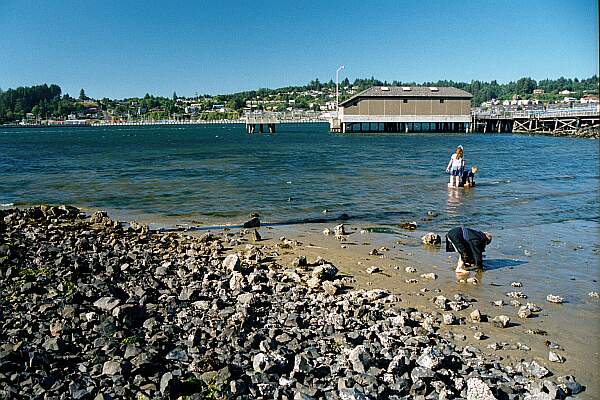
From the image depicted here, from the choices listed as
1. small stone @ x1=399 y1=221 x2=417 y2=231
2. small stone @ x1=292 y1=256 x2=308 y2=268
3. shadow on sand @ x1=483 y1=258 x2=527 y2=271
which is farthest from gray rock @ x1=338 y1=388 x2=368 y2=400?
small stone @ x1=399 y1=221 x2=417 y2=231

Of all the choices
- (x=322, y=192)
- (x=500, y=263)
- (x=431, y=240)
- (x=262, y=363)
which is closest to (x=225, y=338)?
(x=262, y=363)

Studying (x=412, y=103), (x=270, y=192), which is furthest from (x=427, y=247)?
(x=412, y=103)

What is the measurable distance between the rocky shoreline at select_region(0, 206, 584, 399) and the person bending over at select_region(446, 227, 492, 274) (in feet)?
6.24

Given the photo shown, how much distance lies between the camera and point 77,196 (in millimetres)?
24828

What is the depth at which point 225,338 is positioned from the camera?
→ 22.8 ft

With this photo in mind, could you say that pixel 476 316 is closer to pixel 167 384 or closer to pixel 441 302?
pixel 441 302

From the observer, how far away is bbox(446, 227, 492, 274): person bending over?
10727mm

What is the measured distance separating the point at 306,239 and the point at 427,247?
309 cm

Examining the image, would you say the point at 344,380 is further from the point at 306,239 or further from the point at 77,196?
the point at 77,196

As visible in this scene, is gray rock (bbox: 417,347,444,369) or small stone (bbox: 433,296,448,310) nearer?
gray rock (bbox: 417,347,444,369)

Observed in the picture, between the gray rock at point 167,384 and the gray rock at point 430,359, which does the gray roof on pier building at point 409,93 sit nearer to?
the gray rock at point 430,359

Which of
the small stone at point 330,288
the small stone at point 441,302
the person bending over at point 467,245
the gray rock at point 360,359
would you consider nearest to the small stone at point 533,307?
the small stone at point 441,302

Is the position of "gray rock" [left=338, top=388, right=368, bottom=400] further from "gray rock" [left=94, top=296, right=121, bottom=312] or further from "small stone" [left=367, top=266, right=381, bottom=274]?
"small stone" [left=367, top=266, right=381, bottom=274]

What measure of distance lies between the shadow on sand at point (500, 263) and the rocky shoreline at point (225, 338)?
2.63m
